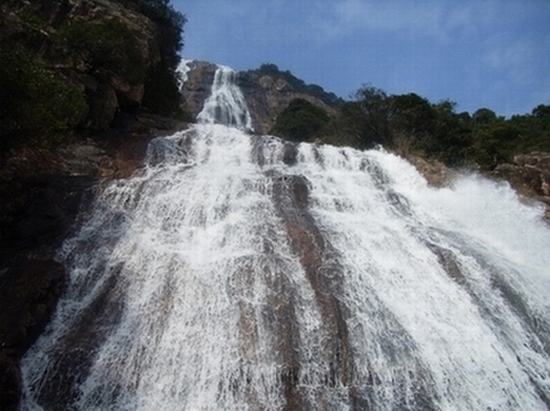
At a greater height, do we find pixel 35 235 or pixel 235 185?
pixel 235 185

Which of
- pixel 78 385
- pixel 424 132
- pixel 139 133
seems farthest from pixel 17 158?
pixel 424 132

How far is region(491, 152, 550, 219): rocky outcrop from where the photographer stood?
23656 mm

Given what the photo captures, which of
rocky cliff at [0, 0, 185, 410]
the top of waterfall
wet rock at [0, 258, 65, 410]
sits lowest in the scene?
the top of waterfall

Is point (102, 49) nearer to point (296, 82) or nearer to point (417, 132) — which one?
point (417, 132)

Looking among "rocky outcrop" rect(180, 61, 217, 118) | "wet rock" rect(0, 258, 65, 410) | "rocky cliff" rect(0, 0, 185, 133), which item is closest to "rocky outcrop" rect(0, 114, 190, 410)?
"wet rock" rect(0, 258, 65, 410)

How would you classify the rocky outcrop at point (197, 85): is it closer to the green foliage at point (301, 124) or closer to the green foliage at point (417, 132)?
the green foliage at point (301, 124)

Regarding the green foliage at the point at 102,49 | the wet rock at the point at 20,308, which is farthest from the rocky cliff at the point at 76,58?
the wet rock at the point at 20,308

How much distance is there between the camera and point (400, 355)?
10.2 metres

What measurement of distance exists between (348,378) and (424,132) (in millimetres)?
27023

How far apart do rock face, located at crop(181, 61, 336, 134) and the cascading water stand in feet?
153

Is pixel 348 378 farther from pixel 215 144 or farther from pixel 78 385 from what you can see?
pixel 215 144

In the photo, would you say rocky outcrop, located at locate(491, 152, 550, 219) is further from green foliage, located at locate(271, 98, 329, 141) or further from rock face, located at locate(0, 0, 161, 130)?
green foliage, located at locate(271, 98, 329, 141)

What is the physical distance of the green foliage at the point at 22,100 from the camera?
35.7 ft

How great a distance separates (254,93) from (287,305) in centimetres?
6535
